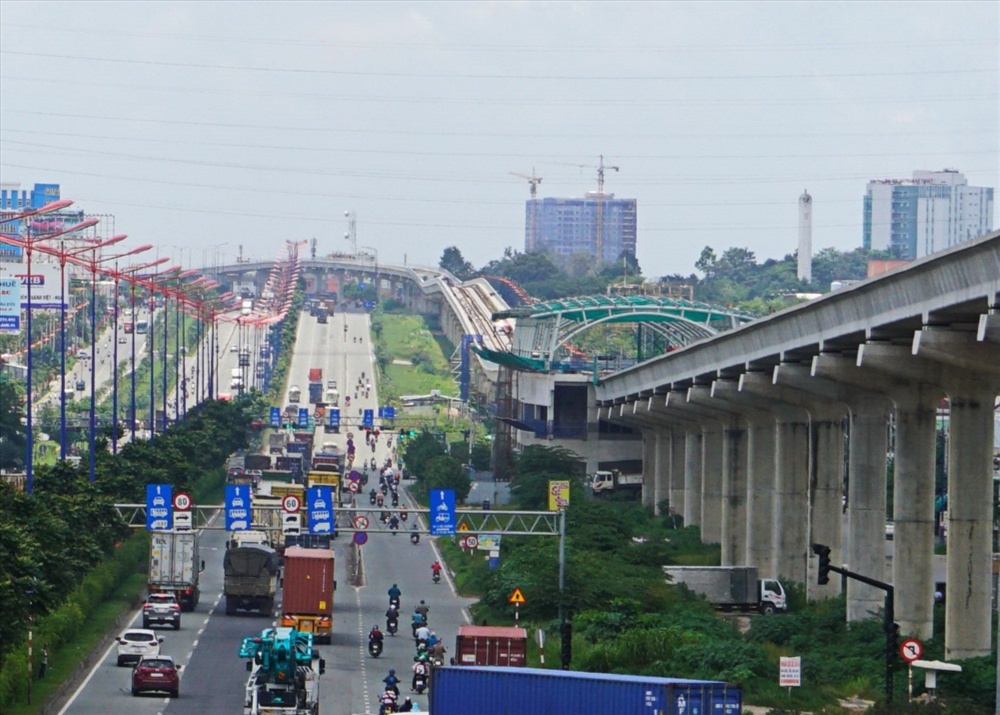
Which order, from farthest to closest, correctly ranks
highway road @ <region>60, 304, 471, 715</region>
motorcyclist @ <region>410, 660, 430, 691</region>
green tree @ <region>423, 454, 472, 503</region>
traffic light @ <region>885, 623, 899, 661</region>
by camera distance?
green tree @ <region>423, 454, 472, 503</region> < motorcyclist @ <region>410, 660, 430, 691</region> < highway road @ <region>60, 304, 471, 715</region> < traffic light @ <region>885, 623, 899, 661</region>

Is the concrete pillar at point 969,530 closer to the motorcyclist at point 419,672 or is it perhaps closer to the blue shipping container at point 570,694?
the motorcyclist at point 419,672

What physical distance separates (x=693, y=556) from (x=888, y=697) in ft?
188

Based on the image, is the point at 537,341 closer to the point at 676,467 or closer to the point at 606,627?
the point at 676,467

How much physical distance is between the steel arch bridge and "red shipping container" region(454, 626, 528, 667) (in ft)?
274

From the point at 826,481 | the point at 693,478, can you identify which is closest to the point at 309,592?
the point at 826,481

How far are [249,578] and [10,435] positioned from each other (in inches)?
3355

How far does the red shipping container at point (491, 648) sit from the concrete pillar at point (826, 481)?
26.0 meters

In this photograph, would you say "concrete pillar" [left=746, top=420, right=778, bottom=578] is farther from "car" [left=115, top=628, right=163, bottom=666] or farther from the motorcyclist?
"car" [left=115, top=628, right=163, bottom=666]

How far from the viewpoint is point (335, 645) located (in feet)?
245

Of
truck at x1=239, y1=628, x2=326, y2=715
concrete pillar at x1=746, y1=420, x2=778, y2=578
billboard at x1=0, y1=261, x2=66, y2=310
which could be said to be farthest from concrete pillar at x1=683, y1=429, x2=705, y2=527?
truck at x1=239, y1=628, x2=326, y2=715

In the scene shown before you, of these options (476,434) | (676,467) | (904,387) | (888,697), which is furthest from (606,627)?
(476,434)

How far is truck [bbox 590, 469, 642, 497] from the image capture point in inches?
5512

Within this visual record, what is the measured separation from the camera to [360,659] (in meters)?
70.9

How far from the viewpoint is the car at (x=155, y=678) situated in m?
60.2
